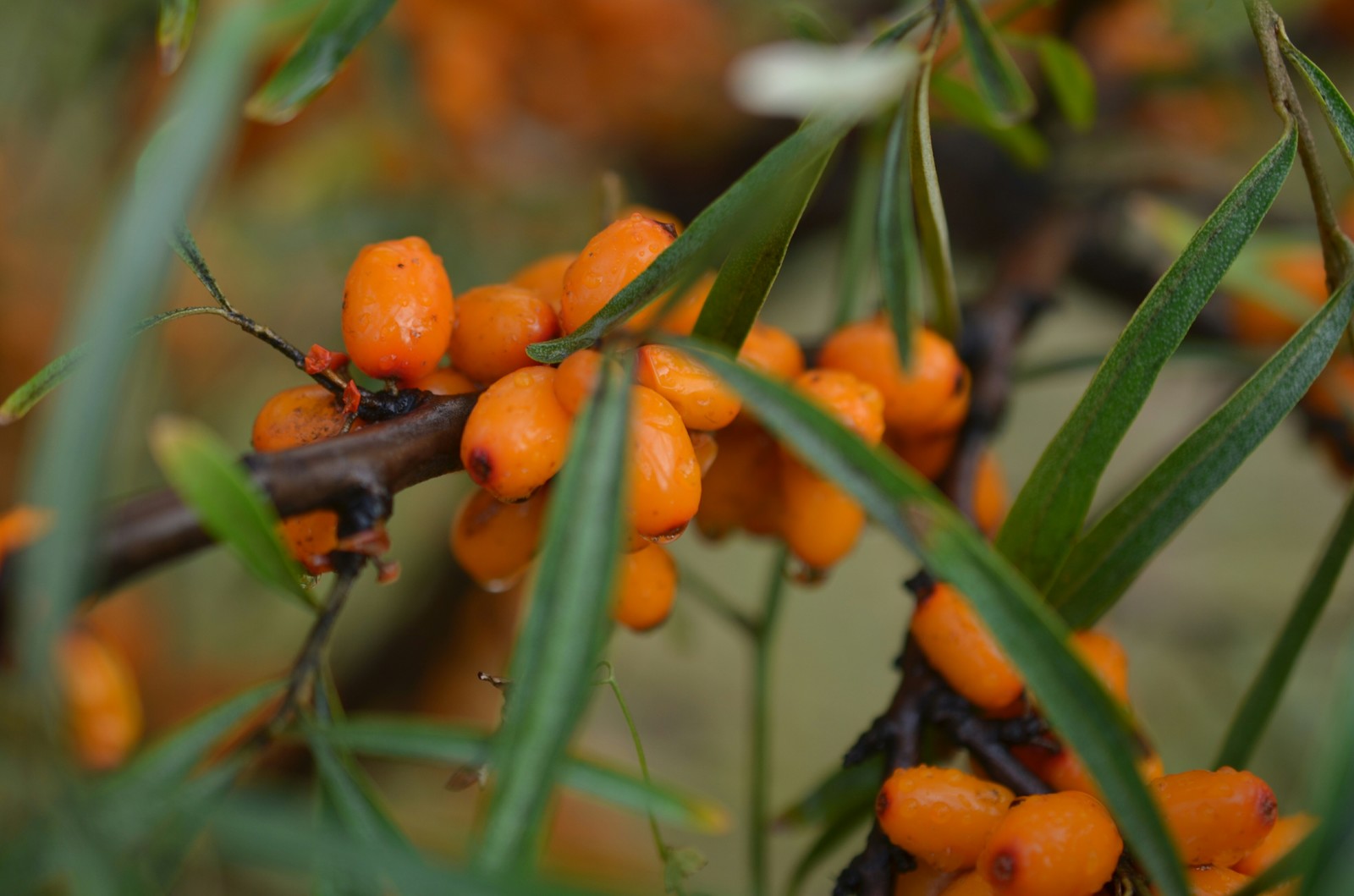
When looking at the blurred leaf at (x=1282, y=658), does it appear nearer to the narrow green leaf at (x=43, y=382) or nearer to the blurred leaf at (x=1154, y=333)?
the blurred leaf at (x=1154, y=333)

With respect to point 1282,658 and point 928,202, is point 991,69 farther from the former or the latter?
point 1282,658

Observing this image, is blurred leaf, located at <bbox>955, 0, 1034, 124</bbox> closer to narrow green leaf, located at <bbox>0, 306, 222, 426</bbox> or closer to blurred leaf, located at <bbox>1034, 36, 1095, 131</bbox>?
blurred leaf, located at <bbox>1034, 36, 1095, 131</bbox>

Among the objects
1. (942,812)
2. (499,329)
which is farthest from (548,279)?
(942,812)

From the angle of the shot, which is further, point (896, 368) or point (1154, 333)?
point (896, 368)

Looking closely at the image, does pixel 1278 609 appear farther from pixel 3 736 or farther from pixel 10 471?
pixel 10 471

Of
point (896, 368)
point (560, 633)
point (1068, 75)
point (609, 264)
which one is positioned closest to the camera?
point (560, 633)

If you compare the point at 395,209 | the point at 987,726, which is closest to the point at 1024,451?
the point at 395,209

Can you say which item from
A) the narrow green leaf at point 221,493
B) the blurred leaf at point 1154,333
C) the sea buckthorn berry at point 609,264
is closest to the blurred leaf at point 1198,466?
the blurred leaf at point 1154,333
